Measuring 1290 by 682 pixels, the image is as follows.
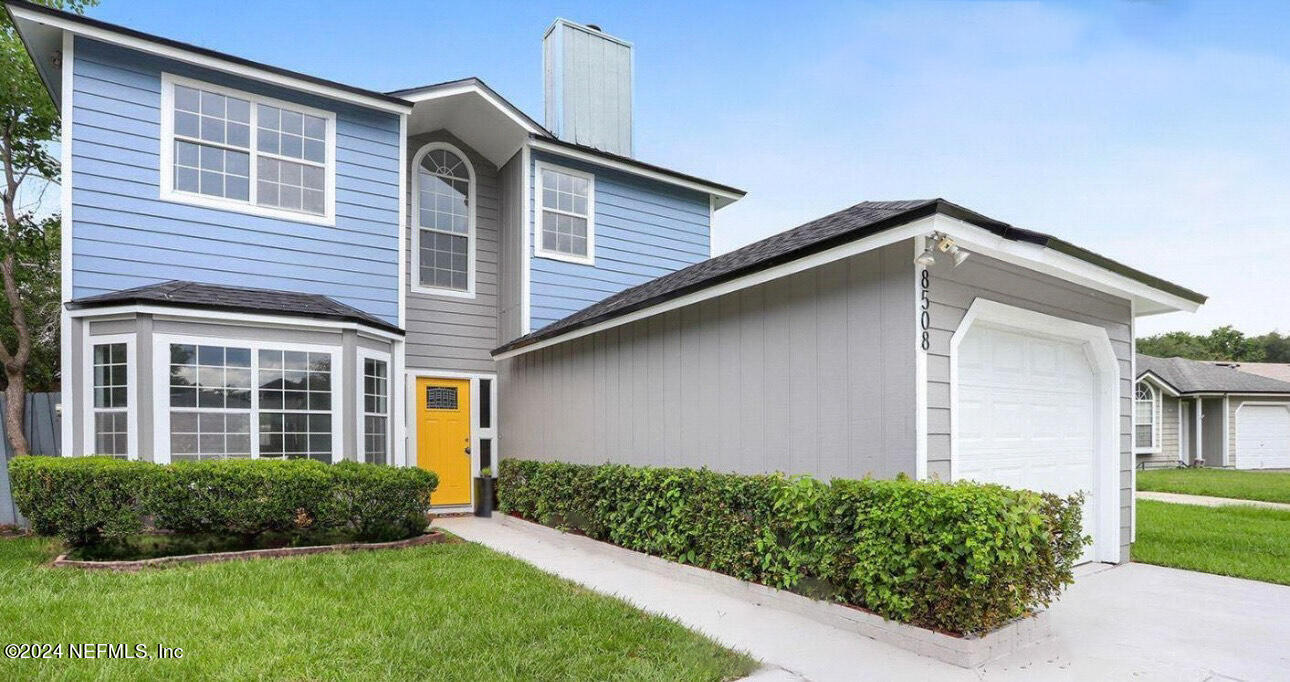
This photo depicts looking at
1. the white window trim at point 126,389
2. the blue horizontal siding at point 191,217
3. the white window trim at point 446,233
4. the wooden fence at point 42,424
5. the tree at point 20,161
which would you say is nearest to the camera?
the white window trim at point 126,389

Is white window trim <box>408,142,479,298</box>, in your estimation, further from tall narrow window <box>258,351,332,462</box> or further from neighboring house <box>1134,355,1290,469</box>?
neighboring house <box>1134,355,1290,469</box>

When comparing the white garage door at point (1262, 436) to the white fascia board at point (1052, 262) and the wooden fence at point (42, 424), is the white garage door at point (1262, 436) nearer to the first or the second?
the white fascia board at point (1052, 262)

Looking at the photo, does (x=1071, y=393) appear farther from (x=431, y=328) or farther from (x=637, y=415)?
(x=431, y=328)

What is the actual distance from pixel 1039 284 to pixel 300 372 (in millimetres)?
7294

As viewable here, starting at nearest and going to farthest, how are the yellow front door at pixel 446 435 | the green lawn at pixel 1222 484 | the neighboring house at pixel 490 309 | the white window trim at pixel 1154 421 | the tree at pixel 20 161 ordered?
1. the neighboring house at pixel 490 309
2. the tree at pixel 20 161
3. the yellow front door at pixel 446 435
4. the green lawn at pixel 1222 484
5. the white window trim at pixel 1154 421

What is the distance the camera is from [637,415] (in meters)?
7.50

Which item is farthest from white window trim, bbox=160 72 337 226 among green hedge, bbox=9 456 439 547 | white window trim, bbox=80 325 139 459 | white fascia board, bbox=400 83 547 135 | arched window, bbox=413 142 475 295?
green hedge, bbox=9 456 439 547

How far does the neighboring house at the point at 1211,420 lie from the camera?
A: 63.1 ft

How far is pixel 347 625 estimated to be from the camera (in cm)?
431

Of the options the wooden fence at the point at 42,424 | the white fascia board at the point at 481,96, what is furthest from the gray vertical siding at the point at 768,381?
the wooden fence at the point at 42,424

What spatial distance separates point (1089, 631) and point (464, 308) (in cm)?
843

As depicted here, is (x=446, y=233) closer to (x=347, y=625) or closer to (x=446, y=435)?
(x=446, y=435)

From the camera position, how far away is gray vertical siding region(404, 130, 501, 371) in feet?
32.2

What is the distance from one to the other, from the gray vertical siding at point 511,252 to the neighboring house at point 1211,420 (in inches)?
711
